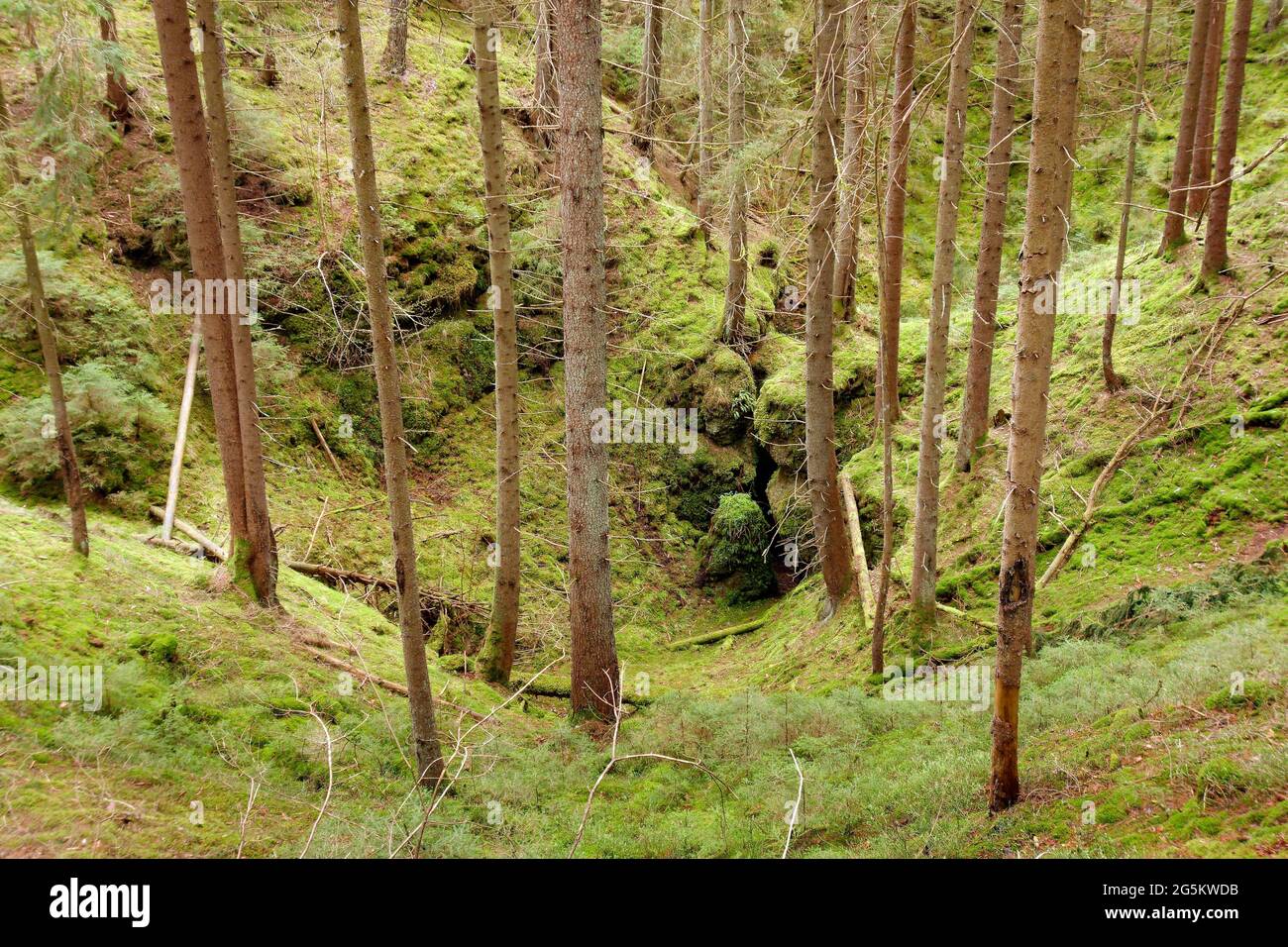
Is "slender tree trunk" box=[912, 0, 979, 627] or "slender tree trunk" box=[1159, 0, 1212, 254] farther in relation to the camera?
"slender tree trunk" box=[1159, 0, 1212, 254]

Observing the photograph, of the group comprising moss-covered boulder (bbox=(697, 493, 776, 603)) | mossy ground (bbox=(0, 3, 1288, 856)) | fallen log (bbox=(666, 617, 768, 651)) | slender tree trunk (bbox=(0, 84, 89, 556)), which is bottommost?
fallen log (bbox=(666, 617, 768, 651))

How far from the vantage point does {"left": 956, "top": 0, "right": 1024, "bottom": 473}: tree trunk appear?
8.62 meters

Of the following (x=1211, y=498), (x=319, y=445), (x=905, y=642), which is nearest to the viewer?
(x=1211, y=498)

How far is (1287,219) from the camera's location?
11.4 meters

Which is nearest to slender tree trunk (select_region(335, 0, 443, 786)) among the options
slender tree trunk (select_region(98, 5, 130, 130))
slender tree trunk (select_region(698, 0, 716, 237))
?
slender tree trunk (select_region(98, 5, 130, 130))

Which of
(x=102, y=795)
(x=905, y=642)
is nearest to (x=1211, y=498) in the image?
(x=905, y=642)

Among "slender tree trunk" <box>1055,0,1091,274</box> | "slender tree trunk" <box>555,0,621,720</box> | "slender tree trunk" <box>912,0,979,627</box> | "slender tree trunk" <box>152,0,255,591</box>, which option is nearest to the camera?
"slender tree trunk" <box>1055,0,1091,274</box>

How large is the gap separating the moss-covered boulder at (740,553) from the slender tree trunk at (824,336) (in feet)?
10.8

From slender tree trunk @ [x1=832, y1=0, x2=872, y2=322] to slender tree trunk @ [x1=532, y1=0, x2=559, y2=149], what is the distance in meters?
3.19

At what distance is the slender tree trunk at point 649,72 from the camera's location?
701 inches

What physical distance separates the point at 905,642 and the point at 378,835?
6.59m

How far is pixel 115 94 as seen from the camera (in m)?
12.9

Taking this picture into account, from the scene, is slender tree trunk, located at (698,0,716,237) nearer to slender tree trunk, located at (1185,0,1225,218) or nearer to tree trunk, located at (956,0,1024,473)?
tree trunk, located at (956,0,1024,473)
